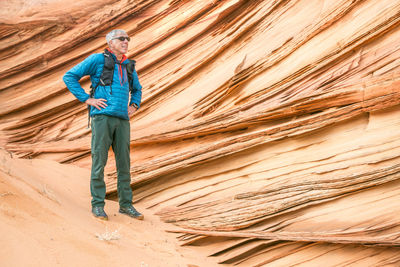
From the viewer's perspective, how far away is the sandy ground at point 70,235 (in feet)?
9.95

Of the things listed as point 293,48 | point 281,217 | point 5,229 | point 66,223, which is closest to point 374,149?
point 281,217

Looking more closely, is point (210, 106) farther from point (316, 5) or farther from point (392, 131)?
point (392, 131)

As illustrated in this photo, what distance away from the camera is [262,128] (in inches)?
203

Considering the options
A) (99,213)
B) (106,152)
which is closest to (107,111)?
(106,152)

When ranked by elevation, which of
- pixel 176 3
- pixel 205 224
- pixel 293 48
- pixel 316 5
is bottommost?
pixel 205 224

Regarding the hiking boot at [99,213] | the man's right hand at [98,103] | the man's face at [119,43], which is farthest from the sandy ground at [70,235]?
the man's face at [119,43]

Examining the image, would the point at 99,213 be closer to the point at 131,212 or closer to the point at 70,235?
the point at 131,212

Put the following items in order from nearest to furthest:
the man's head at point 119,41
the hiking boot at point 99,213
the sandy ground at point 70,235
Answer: the sandy ground at point 70,235 < the hiking boot at point 99,213 < the man's head at point 119,41

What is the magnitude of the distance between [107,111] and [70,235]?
5.15ft

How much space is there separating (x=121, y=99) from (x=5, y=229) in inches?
81.0

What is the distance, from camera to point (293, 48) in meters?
5.50

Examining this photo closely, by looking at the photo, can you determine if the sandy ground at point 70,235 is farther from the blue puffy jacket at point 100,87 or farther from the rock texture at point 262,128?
the blue puffy jacket at point 100,87

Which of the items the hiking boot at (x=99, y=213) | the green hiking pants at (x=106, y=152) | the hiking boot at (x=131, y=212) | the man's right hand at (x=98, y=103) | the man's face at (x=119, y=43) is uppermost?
the man's face at (x=119, y=43)

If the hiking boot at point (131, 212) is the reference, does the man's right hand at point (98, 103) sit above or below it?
above
